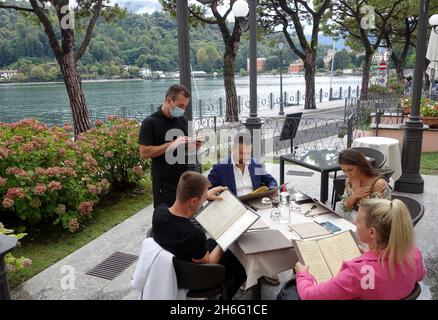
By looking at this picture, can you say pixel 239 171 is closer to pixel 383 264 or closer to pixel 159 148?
pixel 159 148

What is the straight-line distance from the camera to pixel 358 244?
2.58 meters

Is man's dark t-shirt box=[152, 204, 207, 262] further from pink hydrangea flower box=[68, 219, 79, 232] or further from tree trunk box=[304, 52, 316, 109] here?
tree trunk box=[304, 52, 316, 109]

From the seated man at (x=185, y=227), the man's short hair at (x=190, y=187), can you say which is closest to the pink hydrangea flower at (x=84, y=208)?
the seated man at (x=185, y=227)

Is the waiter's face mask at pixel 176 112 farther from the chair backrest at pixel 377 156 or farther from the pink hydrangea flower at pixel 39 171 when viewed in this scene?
the chair backrest at pixel 377 156

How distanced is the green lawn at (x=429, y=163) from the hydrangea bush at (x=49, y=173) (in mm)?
6063

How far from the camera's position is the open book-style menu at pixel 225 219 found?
97.5 inches

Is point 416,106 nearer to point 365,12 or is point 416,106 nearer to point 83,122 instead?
point 83,122

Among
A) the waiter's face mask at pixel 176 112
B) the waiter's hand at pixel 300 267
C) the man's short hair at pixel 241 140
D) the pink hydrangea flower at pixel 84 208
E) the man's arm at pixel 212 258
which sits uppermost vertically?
the waiter's face mask at pixel 176 112

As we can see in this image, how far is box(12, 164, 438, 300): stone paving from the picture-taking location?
11.1 feet

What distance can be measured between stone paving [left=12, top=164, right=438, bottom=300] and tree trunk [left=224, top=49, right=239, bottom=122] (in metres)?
10.8
